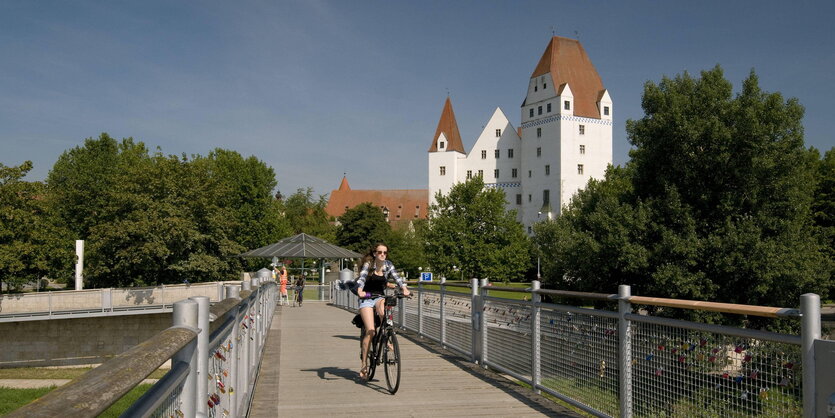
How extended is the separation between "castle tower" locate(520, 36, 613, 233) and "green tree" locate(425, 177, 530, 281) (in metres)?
16.9

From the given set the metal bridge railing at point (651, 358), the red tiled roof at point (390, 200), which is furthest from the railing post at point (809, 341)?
the red tiled roof at point (390, 200)

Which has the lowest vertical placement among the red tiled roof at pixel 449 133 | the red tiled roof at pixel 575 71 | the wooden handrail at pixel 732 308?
the wooden handrail at pixel 732 308

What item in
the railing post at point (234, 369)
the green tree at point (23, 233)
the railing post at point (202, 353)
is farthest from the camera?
the green tree at point (23, 233)

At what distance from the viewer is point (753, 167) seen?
30594mm

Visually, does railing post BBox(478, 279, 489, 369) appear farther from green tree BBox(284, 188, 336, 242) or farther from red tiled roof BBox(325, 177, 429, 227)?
red tiled roof BBox(325, 177, 429, 227)

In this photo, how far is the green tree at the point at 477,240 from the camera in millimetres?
73000

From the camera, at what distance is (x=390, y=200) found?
148 m

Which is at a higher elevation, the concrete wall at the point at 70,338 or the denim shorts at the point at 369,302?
the denim shorts at the point at 369,302

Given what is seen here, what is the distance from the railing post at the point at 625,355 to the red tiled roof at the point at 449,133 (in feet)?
324

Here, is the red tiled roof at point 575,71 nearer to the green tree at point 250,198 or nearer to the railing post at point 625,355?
the green tree at point 250,198

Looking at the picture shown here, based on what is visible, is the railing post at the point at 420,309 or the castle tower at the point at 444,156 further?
the castle tower at the point at 444,156

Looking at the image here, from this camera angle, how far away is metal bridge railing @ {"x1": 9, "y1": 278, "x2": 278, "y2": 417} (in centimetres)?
140

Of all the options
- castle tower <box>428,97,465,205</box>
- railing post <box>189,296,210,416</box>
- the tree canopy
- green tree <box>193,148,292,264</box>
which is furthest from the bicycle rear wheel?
castle tower <box>428,97,465,205</box>

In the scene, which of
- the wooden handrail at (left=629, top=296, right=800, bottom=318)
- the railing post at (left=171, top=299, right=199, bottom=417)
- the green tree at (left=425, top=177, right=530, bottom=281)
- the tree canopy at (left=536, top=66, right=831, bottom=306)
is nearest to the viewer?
the railing post at (left=171, top=299, right=199, bottom=417)
